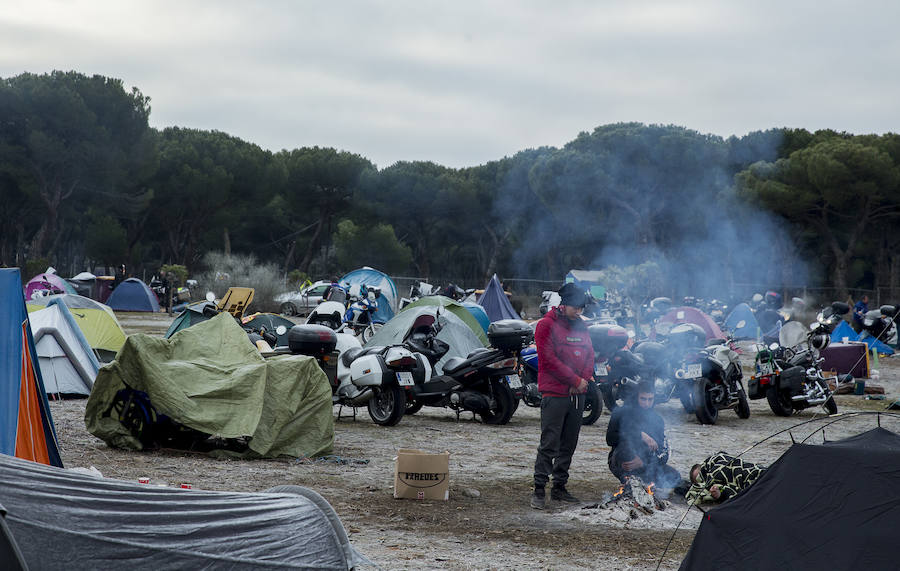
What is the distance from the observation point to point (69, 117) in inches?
1540

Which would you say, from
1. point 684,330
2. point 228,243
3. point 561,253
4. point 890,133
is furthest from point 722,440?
point 228,243

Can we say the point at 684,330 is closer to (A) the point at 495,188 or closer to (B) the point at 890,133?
(B) the point at 890,133

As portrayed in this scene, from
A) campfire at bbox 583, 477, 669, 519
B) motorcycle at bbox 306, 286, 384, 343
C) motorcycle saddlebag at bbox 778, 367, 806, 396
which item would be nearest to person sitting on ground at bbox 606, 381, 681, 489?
campfire at bbox 583, 477, 669, 519

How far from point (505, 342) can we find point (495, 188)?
36955 mm

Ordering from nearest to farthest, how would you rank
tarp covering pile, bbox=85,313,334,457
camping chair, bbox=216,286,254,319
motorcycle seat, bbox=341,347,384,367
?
1. tarp covering pile, bbox=85,313,334,457
2. motorcycle seat, bbox=341,347,384,367
3. camping chair, bbox=216,286,254,319

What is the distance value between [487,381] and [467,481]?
3566 mm

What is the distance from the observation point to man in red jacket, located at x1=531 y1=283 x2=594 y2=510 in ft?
22.4

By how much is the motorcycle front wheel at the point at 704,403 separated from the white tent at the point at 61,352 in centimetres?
721

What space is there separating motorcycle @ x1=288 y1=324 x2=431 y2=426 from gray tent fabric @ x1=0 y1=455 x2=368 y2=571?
6.39 meters

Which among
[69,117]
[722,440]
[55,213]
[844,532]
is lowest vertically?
[722,440]

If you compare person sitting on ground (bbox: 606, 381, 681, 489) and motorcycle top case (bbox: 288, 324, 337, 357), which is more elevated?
motorcycle top case (bbox: 288, 324, 337, 357)

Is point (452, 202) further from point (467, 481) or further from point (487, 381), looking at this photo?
point (467, 481)

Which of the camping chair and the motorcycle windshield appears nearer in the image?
the motorcycle windshield

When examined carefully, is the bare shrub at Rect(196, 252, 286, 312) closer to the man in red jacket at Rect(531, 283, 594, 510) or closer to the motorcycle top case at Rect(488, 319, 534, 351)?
the motorcycle top case at Rect(488, 319, 534, 351)
